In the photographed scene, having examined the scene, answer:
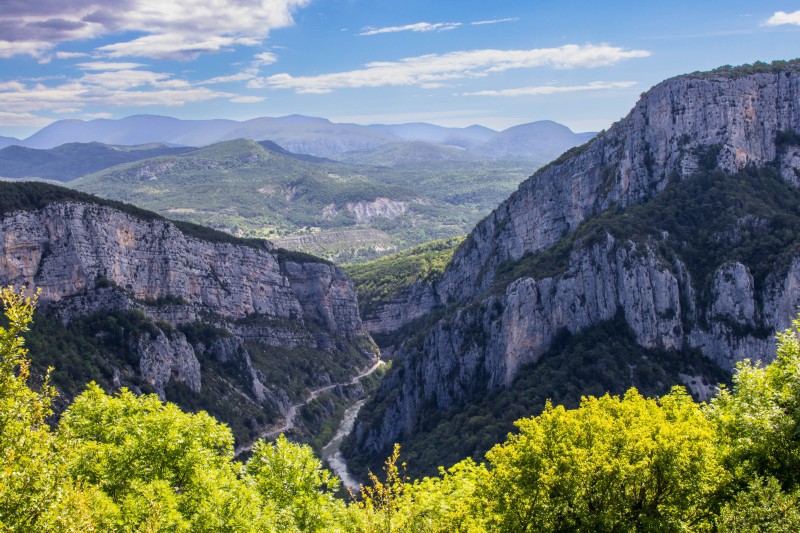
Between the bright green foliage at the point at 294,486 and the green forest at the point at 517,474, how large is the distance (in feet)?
0.26

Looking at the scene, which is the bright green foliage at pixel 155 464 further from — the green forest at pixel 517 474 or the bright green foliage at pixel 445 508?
the bright green foliage at pixel 445 508

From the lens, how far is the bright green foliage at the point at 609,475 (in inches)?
1146

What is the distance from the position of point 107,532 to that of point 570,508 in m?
19.9

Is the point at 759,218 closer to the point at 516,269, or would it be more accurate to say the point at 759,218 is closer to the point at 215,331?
the point at 516,269

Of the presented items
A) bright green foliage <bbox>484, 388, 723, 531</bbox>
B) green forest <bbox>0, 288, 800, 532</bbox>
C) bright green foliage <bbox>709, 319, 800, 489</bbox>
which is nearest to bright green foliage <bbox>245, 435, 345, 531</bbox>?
green forest <bbox>0, 288, 800, 532</bbox>

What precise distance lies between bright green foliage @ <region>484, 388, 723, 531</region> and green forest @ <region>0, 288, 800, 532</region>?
2.3 inches

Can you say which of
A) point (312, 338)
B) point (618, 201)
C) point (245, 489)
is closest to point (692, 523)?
point (245, 489)

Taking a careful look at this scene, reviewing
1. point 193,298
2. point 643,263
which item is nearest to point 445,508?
point 643,263

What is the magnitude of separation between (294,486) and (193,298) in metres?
118

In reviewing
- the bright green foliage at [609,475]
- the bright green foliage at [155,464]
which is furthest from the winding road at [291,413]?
the bright green foliage at [609,475]

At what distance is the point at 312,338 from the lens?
179250mm

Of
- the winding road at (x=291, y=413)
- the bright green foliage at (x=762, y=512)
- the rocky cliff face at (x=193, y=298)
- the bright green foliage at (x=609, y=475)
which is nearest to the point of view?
the bright green foliage at (x=762, y=512)

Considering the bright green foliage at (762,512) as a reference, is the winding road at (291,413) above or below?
below

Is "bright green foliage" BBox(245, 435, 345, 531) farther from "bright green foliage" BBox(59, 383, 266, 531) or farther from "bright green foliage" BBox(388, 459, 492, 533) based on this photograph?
"bright green foliage" BBox(388, 459, 492, 533)
